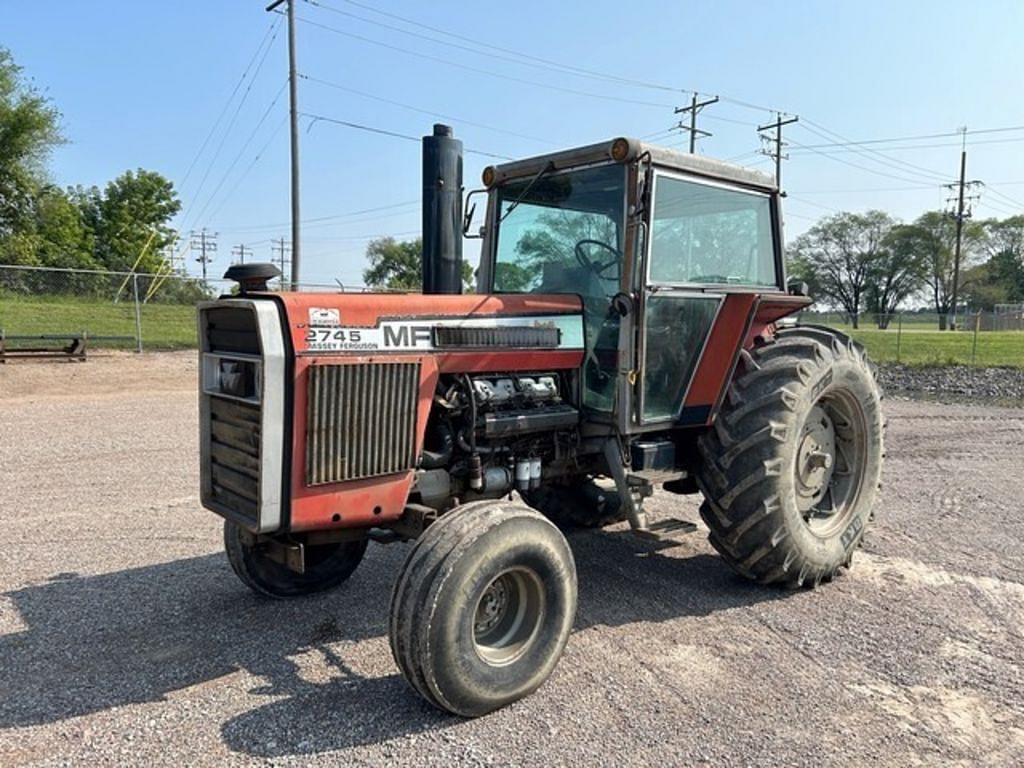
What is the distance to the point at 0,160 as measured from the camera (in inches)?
1257

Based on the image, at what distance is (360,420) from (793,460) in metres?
Answer: 2.52

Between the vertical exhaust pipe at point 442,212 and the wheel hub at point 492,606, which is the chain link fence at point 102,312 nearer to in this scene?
the vertical exhaust pipe at point 442,212

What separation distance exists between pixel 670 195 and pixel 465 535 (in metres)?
2.27

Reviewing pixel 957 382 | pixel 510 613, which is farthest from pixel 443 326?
pixel 957 382

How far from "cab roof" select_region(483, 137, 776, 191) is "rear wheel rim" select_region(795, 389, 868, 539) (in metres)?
1.46

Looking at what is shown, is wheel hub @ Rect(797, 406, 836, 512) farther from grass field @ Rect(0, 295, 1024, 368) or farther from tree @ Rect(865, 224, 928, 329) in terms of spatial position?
tree @ Rect(865, 224, 928, 329)

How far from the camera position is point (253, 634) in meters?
3.86

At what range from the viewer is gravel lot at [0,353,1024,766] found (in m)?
2.91

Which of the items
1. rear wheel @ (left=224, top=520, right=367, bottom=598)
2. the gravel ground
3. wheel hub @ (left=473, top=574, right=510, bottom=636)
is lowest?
rear wheel @ (left=224, top=520, right=367, bottom=598)

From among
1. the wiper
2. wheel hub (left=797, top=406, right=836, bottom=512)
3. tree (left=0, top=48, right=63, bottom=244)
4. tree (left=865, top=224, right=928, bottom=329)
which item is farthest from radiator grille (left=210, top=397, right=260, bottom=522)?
tree (left=865, top=224, right=928, bottom=329)

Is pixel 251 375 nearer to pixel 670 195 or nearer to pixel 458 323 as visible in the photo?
pixel 458 323

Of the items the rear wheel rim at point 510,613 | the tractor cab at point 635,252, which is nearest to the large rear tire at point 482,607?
the rear wheel rim at point 510,613

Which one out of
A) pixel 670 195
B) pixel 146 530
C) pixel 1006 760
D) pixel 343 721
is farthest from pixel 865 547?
pixel 146 530

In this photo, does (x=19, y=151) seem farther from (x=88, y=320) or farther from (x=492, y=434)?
(x=492, y=434)
